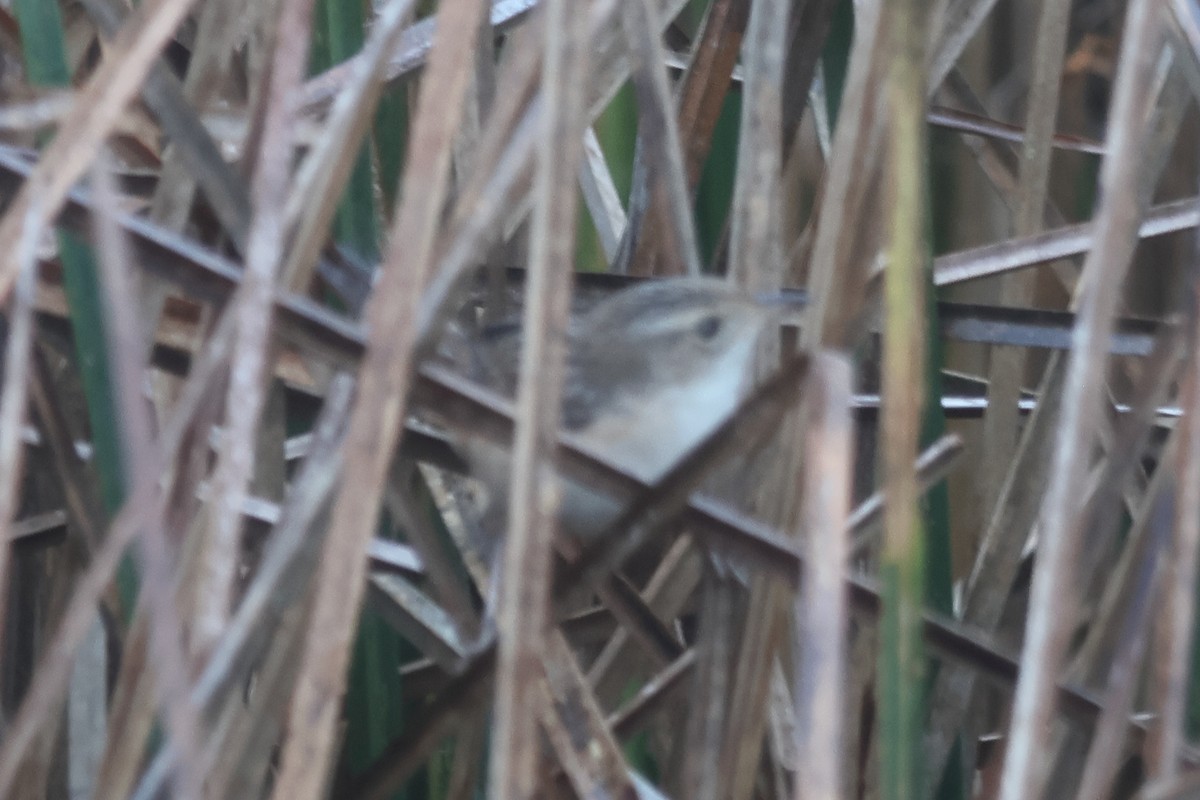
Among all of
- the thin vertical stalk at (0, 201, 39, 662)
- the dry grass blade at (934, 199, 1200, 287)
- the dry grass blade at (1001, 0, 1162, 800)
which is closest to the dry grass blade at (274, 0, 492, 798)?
the thin vertical stalk at (0, 201, 39, 662)

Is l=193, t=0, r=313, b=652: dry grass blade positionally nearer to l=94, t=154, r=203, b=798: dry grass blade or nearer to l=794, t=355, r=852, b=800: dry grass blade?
l=94, t=154, r=203, b=798: dry grass blade

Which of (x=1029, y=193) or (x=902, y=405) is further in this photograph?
(x=1029, y=193)

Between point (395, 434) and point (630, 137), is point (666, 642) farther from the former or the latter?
point (630, 137)

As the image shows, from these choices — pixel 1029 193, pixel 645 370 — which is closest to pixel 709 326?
pixel 645 370

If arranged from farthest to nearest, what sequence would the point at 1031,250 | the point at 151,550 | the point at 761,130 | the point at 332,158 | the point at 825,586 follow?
the point at 1031,250 < the point at 761,130 < the point at 332,158 < the point at 825,586 < the point at 151,550

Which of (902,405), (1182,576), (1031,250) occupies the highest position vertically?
(1031,250)

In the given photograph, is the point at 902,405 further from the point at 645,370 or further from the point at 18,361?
the point at 645,370

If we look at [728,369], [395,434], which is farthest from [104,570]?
[728,369]
